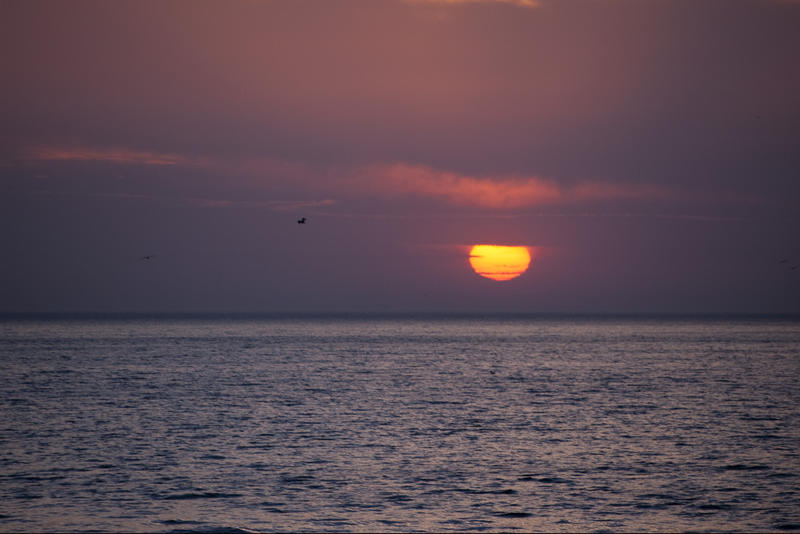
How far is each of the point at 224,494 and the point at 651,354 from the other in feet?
421

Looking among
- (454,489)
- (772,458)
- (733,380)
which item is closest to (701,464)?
(772,458)

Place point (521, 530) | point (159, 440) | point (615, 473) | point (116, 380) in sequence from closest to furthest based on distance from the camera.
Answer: point (521, 530) → point (615, 473) → point (159, 440) → point (116, 380)

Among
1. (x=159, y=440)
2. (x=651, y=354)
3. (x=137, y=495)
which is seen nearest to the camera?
(x=137, y=495)

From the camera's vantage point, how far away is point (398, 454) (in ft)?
147

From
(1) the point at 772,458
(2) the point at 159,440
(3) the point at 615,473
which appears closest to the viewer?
(3) the point at 615,473

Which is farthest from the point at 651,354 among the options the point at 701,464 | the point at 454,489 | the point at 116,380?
the point at 454,489

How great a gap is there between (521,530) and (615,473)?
11.8m

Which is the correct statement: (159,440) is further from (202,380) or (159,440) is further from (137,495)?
(202,380)

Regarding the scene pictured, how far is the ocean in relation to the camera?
32.2 m

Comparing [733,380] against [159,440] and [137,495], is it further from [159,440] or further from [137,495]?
[137,495]

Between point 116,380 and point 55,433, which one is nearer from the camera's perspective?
point 55,433

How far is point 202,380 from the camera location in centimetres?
9344

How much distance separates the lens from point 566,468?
41281 millimetres

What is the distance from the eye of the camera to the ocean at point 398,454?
106 feet
